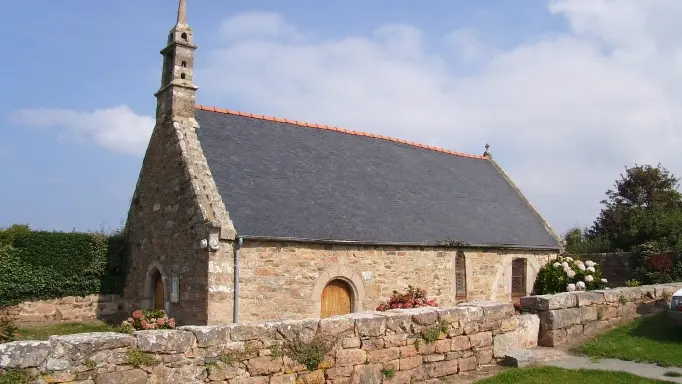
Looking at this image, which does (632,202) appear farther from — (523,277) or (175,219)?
(175,219)

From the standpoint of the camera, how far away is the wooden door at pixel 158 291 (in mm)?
13437

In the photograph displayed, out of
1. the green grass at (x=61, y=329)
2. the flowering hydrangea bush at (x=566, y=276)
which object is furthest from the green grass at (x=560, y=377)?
the green grass at (x=61, y=329)

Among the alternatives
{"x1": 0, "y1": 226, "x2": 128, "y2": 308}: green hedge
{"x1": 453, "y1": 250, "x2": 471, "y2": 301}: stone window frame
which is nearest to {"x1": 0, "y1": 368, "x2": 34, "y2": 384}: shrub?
{"x1": 0, "y1": 226, "x2": 128, "y2": 308}: green hedge

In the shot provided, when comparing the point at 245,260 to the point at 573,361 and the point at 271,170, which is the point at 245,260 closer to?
the point at 271,170

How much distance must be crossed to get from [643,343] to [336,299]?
6.23 metres

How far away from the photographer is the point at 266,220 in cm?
1204

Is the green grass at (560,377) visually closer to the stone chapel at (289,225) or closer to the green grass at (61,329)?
the stone chapel at (289,225)

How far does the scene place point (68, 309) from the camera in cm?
1447

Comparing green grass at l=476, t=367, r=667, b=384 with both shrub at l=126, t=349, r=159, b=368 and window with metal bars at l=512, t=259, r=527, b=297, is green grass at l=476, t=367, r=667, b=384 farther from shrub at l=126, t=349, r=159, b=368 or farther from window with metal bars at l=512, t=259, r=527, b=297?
window with metal bars at l=512, t=259, r=527, b=297

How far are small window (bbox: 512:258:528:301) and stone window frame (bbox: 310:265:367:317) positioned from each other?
631 centimetres

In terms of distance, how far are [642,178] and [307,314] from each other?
888 inches

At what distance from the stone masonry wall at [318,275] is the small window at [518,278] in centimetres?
147

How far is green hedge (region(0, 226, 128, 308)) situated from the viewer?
1369 cm

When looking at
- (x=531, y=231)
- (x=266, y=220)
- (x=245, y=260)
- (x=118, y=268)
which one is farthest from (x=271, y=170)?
(x=531, y=231)
